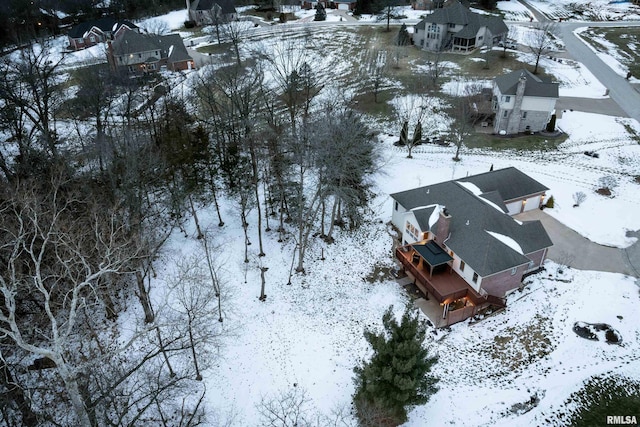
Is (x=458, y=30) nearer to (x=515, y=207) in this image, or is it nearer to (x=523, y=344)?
(x=515, y=207)

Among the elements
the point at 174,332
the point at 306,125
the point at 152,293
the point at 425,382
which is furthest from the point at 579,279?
the point at 152,293

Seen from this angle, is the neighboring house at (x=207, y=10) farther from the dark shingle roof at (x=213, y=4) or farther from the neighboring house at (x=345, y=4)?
the neighboring house at (x=345, y=4)

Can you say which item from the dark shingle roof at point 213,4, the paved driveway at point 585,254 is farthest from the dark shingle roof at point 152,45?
the paved driveway at point 585,254

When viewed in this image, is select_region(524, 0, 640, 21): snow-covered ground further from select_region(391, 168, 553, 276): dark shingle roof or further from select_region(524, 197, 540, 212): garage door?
select_region(391, 168, 553, 276): dark shingle roof

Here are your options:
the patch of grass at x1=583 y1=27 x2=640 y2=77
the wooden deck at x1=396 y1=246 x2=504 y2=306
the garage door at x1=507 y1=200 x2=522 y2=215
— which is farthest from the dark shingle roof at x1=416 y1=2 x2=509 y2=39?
the wooden deck at x1=396 y1=246 x2=504 y2=306

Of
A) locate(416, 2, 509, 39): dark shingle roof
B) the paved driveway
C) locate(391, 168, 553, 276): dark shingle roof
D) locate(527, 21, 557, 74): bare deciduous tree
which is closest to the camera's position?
locate(391, 168, 553, 276): dark shingle roof

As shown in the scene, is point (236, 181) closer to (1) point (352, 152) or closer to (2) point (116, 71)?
(1) point (352, 152)
